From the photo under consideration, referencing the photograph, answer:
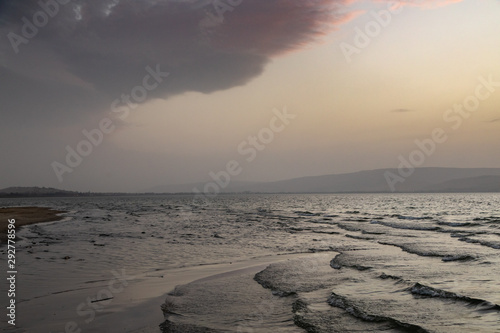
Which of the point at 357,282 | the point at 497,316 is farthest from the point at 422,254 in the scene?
the point at 497,316

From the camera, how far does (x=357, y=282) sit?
472 inches

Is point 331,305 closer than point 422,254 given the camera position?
Yes

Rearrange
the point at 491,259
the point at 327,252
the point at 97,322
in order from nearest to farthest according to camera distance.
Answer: the point at 97,322 → the point at 491,259 → the point at 327,252

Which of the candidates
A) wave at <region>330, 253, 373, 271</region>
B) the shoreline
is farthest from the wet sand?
wave at <region>330, 253, 373, 271</region>

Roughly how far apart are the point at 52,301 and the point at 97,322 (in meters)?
2.56

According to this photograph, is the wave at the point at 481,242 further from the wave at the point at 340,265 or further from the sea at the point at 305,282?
the wave at the point at 340,265

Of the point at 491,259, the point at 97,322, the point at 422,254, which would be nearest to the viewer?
the point at 97,322

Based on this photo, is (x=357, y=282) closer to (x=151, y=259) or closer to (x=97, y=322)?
(x=97, y=322)
